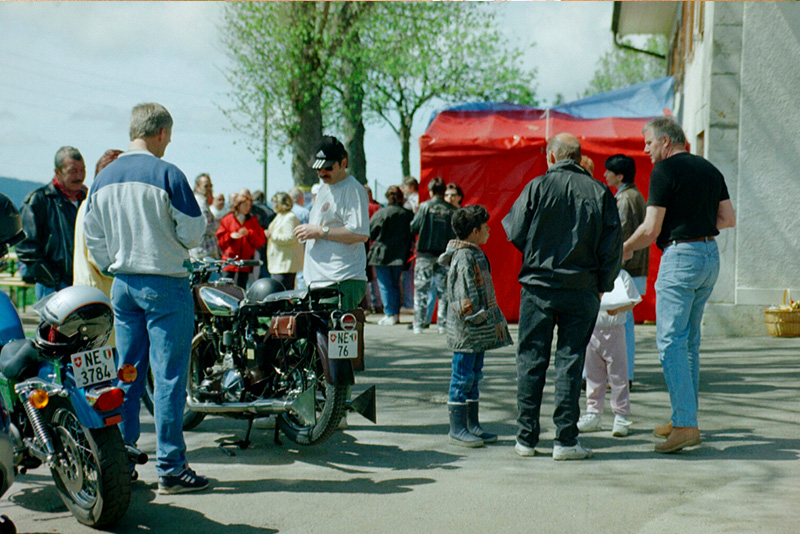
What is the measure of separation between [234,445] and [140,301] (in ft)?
4.94

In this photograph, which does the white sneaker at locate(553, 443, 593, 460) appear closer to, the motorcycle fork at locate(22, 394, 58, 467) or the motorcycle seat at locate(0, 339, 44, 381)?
the motorcycle fork at locate(22, 394, 58, 467)

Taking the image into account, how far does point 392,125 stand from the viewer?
47312 millimetres

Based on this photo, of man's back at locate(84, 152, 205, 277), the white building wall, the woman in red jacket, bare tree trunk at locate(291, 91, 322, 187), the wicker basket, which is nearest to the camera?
man's back at locate(84, 152, 205, 277)

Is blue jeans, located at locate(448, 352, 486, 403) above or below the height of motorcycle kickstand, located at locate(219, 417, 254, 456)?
above

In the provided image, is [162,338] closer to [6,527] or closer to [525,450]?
[6,527]

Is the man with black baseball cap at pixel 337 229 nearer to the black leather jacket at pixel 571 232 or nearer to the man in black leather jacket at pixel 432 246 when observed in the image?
the black leather jacket at pixel 571 232

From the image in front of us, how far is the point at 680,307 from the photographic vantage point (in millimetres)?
5559

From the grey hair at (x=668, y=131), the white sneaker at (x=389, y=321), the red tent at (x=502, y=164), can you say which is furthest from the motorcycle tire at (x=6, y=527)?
the red tent at (x=502, y=164)

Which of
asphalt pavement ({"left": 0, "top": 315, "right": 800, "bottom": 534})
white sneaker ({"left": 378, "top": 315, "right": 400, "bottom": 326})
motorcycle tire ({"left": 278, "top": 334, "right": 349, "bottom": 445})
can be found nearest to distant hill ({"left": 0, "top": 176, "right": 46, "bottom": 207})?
white sneaker ({"left": 378, "top": 315, "right": 400, "bottom": 326})

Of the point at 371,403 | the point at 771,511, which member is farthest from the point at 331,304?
the point at 771,511

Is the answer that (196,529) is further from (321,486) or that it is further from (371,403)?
(371,403)

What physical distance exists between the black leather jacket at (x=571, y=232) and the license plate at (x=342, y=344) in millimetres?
1096

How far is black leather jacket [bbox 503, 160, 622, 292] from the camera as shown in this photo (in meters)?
5.29

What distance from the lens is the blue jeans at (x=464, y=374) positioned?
18.8ft
